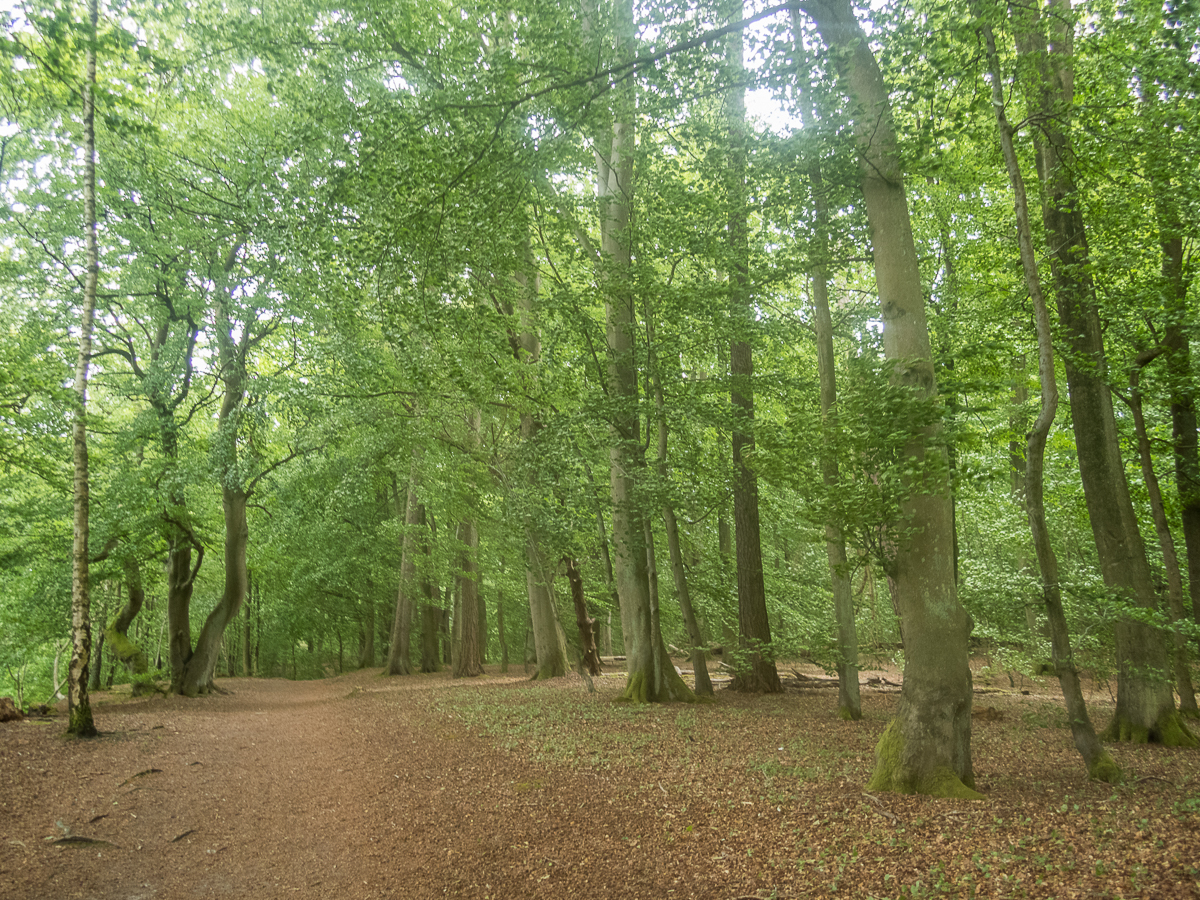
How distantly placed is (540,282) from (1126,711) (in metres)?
13.0

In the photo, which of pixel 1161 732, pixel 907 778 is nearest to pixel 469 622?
pixel 907 778

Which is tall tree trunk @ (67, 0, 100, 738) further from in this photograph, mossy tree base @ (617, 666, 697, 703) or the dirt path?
mossy tree base @ (617, 666, 697, 703)

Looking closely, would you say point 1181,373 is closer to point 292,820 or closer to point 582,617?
point 292,820

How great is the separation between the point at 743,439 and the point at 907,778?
7327 mm

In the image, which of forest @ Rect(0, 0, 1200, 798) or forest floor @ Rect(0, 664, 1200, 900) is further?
forest @ Rect(0, 0, 1200, 798)

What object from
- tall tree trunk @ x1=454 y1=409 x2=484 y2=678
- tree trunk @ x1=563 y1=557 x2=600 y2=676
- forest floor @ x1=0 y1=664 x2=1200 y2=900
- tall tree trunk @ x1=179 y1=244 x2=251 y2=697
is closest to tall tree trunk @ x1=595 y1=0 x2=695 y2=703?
forest floor @ x1=0 y1=664 x2=1200 y2=900

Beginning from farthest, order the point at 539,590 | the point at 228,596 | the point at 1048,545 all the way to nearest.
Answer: the point at 539,590 → the point at 228,596 → the point at 1048,545

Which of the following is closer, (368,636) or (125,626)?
(125,626)

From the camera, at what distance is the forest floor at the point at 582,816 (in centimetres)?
409

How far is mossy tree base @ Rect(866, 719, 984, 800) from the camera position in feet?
17.1

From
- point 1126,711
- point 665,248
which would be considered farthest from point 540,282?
point 1126,711

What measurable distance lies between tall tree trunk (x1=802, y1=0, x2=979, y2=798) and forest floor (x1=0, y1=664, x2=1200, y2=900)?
0.37 meters

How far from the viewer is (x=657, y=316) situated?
394 inches

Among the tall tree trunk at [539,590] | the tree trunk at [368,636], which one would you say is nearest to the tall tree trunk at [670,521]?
the tall tree trunk at [539,590]
